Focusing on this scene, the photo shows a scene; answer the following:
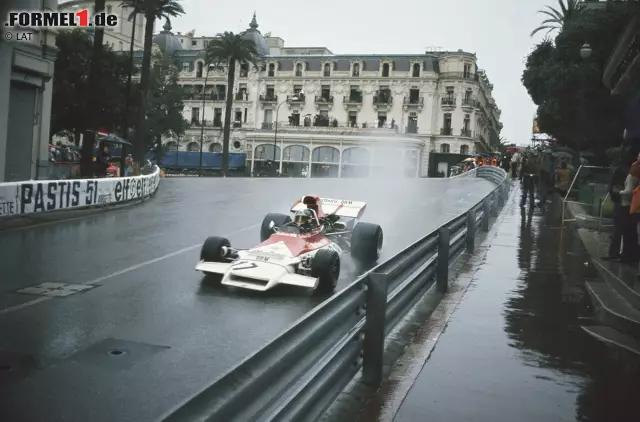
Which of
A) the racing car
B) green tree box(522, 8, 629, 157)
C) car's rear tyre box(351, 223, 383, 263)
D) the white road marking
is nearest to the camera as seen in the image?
the white road marking

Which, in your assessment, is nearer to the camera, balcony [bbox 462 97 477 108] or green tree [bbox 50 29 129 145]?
green tree [bbox 50 29 129 145]

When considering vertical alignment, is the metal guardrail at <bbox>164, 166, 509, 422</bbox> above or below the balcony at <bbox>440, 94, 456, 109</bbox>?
below

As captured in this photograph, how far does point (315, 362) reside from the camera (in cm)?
459

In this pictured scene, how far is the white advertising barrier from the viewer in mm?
16062

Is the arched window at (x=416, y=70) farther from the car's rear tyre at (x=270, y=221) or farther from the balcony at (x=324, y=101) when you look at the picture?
the car's rear tyre at (x=270, y=221)

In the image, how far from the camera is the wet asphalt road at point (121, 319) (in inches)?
224

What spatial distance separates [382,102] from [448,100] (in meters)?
9.16

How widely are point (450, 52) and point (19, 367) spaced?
90.9 metres

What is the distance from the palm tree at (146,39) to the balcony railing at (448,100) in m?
54.3

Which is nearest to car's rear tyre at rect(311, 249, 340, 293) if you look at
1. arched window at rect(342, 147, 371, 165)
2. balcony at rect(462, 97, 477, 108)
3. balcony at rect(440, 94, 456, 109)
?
arched window at rect(342, 147, 371, 165)

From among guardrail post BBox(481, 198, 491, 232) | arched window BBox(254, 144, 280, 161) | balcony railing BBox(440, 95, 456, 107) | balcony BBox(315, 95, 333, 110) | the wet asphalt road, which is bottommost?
the wet asphalt road

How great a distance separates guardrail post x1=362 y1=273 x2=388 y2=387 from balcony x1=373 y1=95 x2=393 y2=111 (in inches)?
3440

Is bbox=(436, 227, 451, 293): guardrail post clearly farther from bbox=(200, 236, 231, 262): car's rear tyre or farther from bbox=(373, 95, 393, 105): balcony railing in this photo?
bbox=(373, 95, 393, 105): balcony railing

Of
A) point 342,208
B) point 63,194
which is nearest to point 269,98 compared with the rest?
point 63,194
